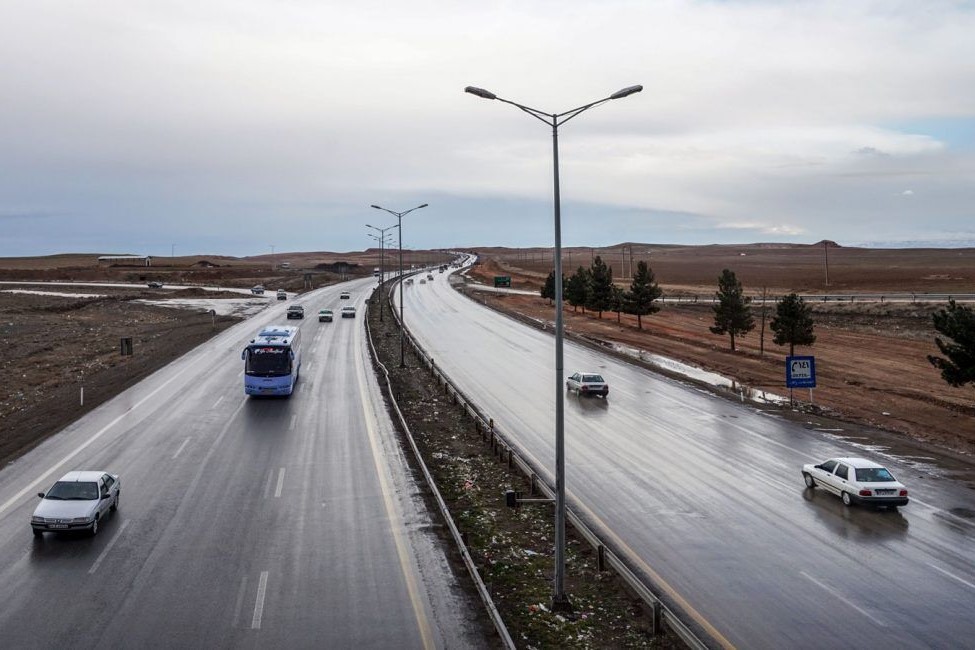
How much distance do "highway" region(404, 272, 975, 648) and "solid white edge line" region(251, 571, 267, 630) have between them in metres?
8.06

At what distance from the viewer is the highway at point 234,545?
14.4 meters

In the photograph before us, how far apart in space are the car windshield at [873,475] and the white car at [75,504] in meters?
20.7

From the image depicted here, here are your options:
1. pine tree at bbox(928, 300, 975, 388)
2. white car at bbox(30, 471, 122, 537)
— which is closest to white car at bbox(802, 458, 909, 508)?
pine tree at bbox(928, 300, 975, 388)

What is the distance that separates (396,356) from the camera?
54.0 meters

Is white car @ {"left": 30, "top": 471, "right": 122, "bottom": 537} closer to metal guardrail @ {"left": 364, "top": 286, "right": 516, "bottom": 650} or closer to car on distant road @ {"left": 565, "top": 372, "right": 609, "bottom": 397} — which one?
metal guardrail @ {"left": 364, "top": 286, "right": 516, "bottom": 650}

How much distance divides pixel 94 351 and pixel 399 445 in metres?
41.5

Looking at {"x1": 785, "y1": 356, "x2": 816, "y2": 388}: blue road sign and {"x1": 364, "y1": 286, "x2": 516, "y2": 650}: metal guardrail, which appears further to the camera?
{"x1": 785, "y1": 356, "x2": 816, "y2": 388}: blue road sign

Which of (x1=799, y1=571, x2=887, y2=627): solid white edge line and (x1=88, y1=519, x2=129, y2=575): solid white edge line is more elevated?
(x1=88, y1=519, x2=129, y2=575): solid white edge line

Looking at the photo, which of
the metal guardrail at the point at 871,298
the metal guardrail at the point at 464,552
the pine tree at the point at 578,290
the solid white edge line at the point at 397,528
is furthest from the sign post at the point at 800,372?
the metal guardrail at the point at 871,298

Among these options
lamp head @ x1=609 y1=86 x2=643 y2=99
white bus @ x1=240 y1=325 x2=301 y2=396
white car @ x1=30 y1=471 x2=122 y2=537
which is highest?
lamp head @ x1=609 y1=86 x2=643 y2=99

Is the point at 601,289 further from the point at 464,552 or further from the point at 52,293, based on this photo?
the point at 52,293

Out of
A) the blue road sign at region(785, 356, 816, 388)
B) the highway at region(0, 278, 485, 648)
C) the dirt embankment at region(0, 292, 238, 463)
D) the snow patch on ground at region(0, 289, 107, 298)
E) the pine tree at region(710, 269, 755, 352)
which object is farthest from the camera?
the snow patch on ground at region(0, 289, 107, 298)

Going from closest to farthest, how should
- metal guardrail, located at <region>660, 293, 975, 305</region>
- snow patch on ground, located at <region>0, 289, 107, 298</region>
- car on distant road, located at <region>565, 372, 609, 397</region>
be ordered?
car on distant road, located at <region>565, 372, 609, 397</region>, metal guardrail, located at <region>660, 293, 975, 305</region>, snow patch on ground, located at <region>0, 289, 107, 298</region>

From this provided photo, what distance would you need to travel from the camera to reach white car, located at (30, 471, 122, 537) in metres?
18.7
